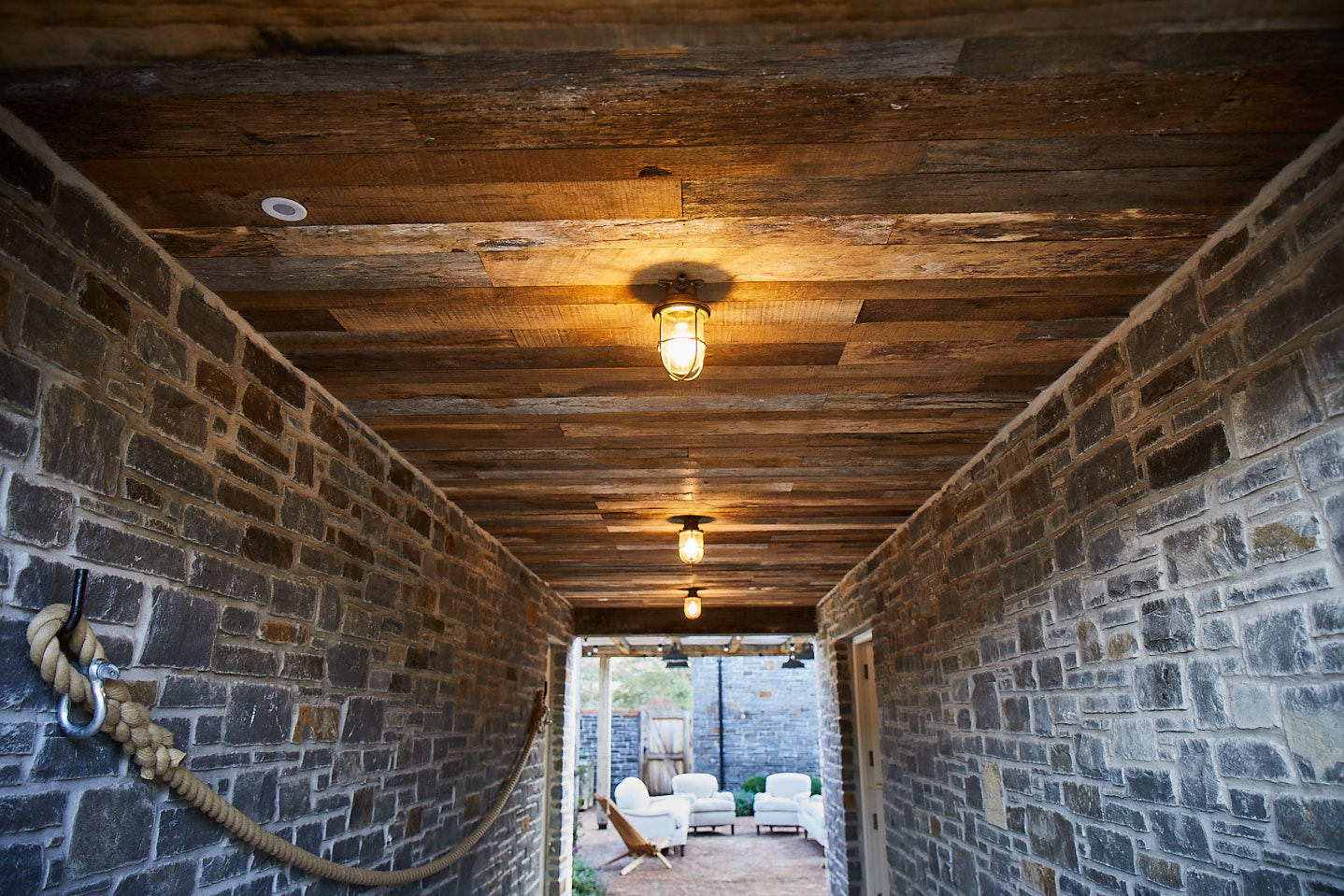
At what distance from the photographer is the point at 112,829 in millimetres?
1711

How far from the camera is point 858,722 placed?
6938mm

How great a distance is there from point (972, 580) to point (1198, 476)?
1.64 meters

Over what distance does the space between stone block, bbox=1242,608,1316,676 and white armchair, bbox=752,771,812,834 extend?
12252mm

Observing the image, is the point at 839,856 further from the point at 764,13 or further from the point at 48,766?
the point at 764,13

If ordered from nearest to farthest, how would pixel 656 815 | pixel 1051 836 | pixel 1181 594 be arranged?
1. pixel 1181 594
2. pixel 1051 836
3. pixel 656 815

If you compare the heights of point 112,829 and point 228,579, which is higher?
point 228,579

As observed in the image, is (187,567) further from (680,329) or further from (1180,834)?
(1180,834)

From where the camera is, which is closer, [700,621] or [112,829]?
[112,829]

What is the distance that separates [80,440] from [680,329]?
1.33 m

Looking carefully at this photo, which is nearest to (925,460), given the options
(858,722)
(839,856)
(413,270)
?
(413,270)

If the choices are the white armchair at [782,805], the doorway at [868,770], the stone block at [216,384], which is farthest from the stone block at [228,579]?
the white armchair at [782,805]

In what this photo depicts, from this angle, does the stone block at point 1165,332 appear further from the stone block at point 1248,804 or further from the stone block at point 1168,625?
the stone block at point 1248,804

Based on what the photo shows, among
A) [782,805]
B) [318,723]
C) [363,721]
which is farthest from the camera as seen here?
[782,805]

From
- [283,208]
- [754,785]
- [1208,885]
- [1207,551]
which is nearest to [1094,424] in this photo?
[1207,551]
